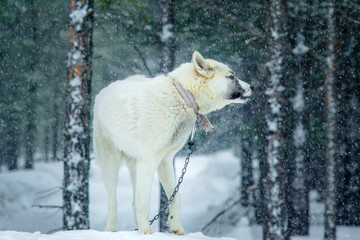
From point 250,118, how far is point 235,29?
232cm

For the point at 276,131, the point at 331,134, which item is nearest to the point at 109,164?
the point at 276,131

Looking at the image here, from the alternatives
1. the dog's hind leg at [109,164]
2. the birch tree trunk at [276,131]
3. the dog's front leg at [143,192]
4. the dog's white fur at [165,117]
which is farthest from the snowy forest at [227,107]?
the dog's hind leg at [109,164]

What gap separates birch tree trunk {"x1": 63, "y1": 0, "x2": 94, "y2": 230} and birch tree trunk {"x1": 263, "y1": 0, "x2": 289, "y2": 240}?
2.80m

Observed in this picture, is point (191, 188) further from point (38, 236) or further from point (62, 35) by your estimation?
point (38, 236)

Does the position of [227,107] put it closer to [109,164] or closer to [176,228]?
[109,164]

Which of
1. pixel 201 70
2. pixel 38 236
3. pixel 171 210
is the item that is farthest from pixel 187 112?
pixel 38 236

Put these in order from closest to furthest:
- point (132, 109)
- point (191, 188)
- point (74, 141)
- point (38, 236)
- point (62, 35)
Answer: point (38, 236) → point (132, 109) → point (74, 141) → point (62, 35) → point (191, 188)

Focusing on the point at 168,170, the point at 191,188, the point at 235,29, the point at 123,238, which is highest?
the point at 235,29

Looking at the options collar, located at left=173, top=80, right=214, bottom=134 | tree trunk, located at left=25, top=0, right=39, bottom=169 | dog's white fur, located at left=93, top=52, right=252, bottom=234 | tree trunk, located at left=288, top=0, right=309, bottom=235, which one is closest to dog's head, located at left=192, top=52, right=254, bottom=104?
dog's white fur, located at left=93, top=52, right=252, bottom=234

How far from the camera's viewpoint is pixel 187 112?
4434 mm

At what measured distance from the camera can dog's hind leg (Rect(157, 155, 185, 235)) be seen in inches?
174

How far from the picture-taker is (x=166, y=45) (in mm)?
7578

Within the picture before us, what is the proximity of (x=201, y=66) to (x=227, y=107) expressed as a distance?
200 inches

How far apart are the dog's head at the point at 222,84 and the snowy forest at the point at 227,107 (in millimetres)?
1665
